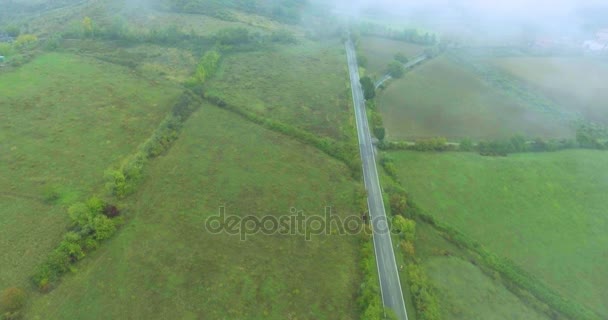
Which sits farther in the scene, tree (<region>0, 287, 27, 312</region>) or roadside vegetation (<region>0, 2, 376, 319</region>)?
roadside vegetation (<region>0, 2, 376, 319</region>)

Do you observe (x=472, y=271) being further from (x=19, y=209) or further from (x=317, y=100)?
(x=19, y=209)

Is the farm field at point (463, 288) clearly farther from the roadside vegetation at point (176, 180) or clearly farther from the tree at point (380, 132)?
the tree at point (380, 132)

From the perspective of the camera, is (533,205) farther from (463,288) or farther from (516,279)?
(463,288)

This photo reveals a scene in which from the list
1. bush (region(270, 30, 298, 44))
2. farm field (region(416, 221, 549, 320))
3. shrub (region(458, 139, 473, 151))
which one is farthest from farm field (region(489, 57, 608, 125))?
bush (region(270, 30, 298, 44))

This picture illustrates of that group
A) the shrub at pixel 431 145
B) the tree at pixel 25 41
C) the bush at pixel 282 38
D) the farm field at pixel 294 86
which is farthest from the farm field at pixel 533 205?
the tree at pixel 25 41

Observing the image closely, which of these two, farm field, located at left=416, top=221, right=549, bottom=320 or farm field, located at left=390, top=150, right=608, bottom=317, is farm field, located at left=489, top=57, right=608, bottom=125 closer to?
farm field, located at left=390, top=150, right=608, bottom=317

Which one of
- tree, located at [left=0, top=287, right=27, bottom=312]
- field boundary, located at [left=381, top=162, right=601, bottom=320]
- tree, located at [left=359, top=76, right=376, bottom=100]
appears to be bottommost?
tree, located at [left=0, top=287, right=27, bottom=312]

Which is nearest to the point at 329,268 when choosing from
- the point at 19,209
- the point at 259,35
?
the point at 19,209
